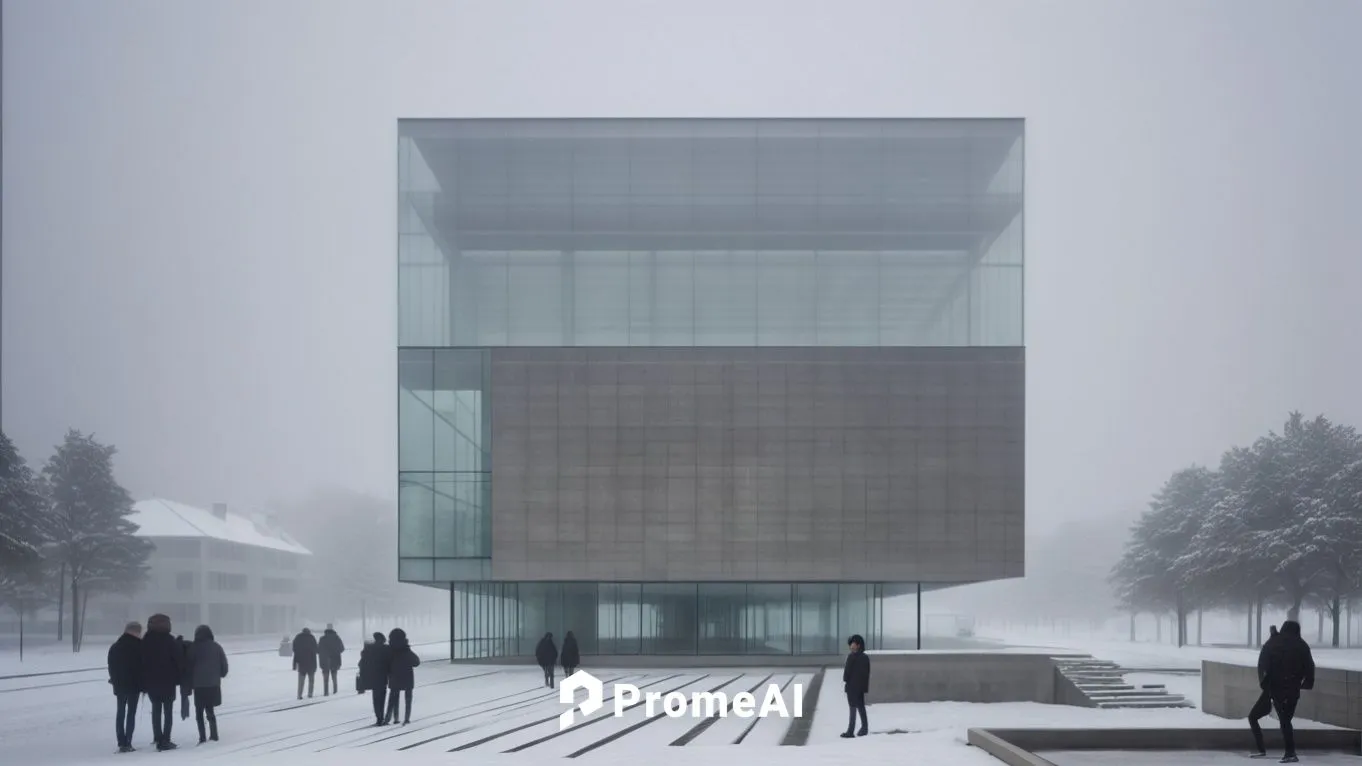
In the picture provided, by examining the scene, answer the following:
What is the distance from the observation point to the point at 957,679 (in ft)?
Result: 96.1

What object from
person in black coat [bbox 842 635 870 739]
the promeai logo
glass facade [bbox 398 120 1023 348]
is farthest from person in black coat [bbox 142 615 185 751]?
glass facade [bbox 398 120 1023 348]

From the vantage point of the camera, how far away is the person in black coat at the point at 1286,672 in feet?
59.1

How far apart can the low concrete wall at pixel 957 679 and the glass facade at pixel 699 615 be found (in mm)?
20497

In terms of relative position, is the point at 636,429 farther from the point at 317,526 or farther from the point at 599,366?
the point at 317,526

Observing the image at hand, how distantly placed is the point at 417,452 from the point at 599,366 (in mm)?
7090

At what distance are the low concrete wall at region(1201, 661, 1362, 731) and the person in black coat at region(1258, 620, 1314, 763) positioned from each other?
129 inches

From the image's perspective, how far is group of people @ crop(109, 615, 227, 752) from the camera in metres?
19.6

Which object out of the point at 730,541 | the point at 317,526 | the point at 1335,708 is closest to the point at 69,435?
the point at 730,541

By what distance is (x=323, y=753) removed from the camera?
19.6 metres

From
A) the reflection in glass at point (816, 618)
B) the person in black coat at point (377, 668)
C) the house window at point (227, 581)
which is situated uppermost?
the person in black coat at point (377, 668)

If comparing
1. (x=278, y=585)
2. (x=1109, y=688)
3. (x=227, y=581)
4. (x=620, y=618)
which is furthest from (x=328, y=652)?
(x=278, y=585)

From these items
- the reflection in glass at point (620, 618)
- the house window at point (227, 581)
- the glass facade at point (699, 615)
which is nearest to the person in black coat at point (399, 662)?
the glass facade at point (699, 615)

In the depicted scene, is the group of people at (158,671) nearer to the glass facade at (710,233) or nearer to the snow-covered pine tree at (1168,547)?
the glass facade at (710,233)

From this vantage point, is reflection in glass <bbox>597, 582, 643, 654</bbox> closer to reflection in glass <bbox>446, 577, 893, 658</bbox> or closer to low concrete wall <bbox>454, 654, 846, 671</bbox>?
reflection in glass <bbox>446, 577, 893, 658</bbox>
